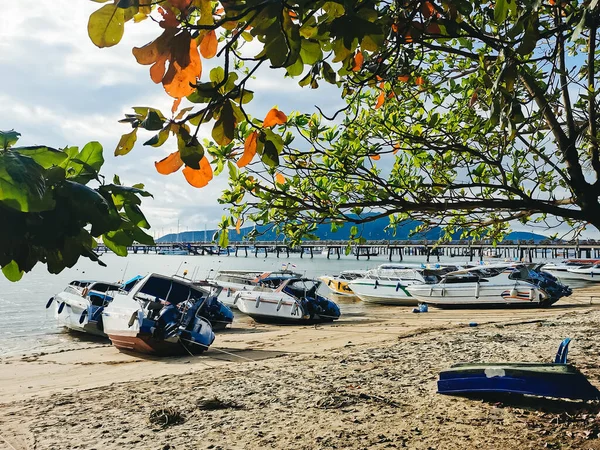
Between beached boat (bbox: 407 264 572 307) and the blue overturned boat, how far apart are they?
59.3ft

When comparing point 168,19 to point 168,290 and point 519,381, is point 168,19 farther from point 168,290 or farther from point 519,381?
point 168,290

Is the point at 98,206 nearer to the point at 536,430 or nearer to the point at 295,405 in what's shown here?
the point at 536,430

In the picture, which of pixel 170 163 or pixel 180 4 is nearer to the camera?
pixel 180 4

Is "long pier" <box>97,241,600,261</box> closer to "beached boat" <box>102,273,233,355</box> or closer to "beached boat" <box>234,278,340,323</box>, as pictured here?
"beached boat" <box>234,278,340,323</box>

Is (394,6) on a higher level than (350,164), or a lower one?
higher

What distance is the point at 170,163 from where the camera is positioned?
1.87 metres

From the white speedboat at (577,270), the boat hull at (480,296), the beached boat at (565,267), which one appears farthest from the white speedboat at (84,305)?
the beached boat at (565,267)

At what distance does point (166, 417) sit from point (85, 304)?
578 inches

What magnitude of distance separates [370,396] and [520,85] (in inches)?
170

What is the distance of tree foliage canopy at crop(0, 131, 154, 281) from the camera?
1.31m

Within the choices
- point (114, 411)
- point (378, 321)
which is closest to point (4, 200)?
point (114, 411)

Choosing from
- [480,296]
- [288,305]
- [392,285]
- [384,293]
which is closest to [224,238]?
[288,305]

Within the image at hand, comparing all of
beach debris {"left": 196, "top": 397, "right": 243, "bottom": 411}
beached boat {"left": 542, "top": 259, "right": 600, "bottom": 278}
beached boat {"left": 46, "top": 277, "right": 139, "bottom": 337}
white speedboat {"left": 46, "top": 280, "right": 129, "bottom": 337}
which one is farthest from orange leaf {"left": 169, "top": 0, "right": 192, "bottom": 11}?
beached boat {"left": 542, "top": 259, "right": 600, "bottom": 278}

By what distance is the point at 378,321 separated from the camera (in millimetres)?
22172
